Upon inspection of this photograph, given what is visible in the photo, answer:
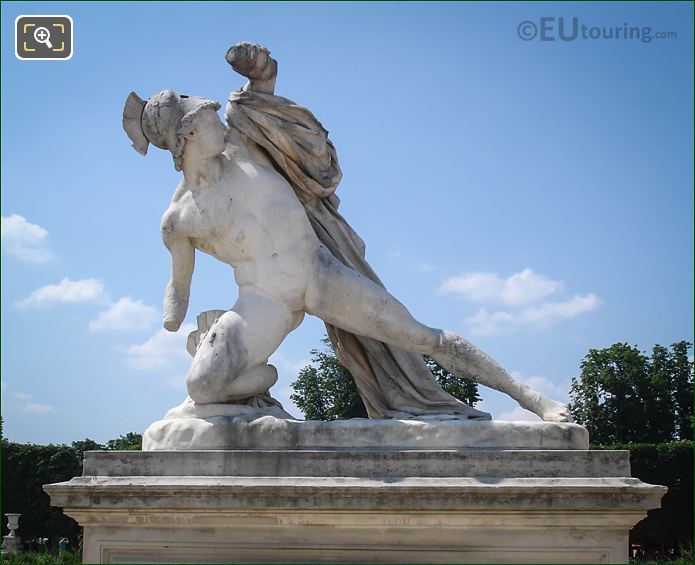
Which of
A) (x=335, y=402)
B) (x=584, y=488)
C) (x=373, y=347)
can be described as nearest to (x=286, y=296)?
(x=373, y=347)

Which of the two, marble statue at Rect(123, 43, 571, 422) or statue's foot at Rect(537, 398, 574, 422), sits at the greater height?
marble statue at Rect(123, 43, 571, 422)

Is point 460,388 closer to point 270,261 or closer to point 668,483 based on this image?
point 668,483

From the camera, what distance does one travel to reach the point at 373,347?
730cm

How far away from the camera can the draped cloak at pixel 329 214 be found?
7184mm

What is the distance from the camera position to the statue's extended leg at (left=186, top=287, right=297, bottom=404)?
663 cm

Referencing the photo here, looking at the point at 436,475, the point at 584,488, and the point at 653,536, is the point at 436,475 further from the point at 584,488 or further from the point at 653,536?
the point at 653,536

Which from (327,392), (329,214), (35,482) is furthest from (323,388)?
(329,214)

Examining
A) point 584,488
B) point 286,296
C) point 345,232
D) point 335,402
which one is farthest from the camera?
point 335,402

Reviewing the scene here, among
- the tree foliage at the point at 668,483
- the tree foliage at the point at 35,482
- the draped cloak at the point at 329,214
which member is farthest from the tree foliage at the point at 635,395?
the draped cloak at the point at 329,214

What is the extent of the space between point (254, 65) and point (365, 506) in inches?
137

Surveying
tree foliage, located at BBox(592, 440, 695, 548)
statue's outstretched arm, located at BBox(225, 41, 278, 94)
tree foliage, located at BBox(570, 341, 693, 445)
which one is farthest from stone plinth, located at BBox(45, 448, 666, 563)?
tree foliage, located at BBox(570, 341, 693, 445)

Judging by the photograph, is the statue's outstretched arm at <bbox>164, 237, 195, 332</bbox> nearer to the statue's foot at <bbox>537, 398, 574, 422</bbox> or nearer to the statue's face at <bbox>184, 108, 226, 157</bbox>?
the statue's face at <bbox>184, 108, 226, 157</bbox>

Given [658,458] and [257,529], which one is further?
[658,458]

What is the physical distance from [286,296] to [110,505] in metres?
1.87
